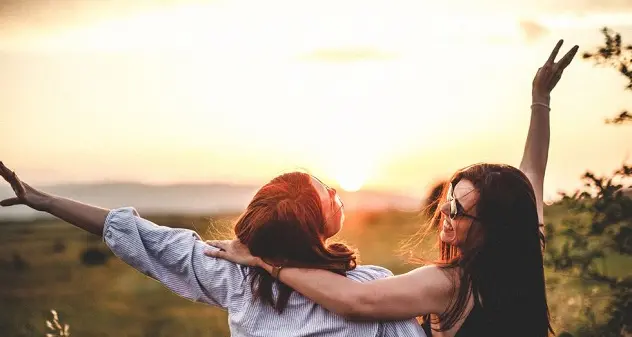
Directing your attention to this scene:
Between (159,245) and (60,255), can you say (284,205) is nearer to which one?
(159,245)

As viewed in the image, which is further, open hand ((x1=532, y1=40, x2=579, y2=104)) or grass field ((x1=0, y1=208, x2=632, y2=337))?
grass field ((x1=0, y1=208, x2=632, y2=337))

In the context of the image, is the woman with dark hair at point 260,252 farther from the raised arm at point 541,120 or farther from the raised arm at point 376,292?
the raised arm at point 541,120

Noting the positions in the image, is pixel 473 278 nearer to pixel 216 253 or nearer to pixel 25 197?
pixel 216 253

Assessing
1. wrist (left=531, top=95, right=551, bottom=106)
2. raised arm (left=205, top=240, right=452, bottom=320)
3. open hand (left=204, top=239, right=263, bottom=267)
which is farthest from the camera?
wrist (left=531, top=95, right=551, bottom=106)

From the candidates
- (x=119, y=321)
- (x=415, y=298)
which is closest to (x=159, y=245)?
(x=415, y=298)

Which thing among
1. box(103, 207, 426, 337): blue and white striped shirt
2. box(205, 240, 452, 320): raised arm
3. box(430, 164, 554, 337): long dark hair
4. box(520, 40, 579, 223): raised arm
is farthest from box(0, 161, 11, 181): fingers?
box(520, 40, 579, 223): raised arm

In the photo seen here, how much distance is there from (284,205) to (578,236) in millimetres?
2042

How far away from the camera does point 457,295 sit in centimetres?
353

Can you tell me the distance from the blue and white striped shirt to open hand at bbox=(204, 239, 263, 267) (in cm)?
4

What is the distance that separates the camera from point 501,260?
11.5 feet

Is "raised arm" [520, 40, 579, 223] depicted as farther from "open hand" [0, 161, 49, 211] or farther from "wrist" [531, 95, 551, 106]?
"open hand" [0, 161, 49, 211]

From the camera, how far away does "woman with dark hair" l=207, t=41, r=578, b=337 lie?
3441 mm

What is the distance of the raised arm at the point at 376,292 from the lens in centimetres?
343

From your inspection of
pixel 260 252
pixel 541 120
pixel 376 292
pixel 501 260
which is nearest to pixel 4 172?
pixel 260 252
